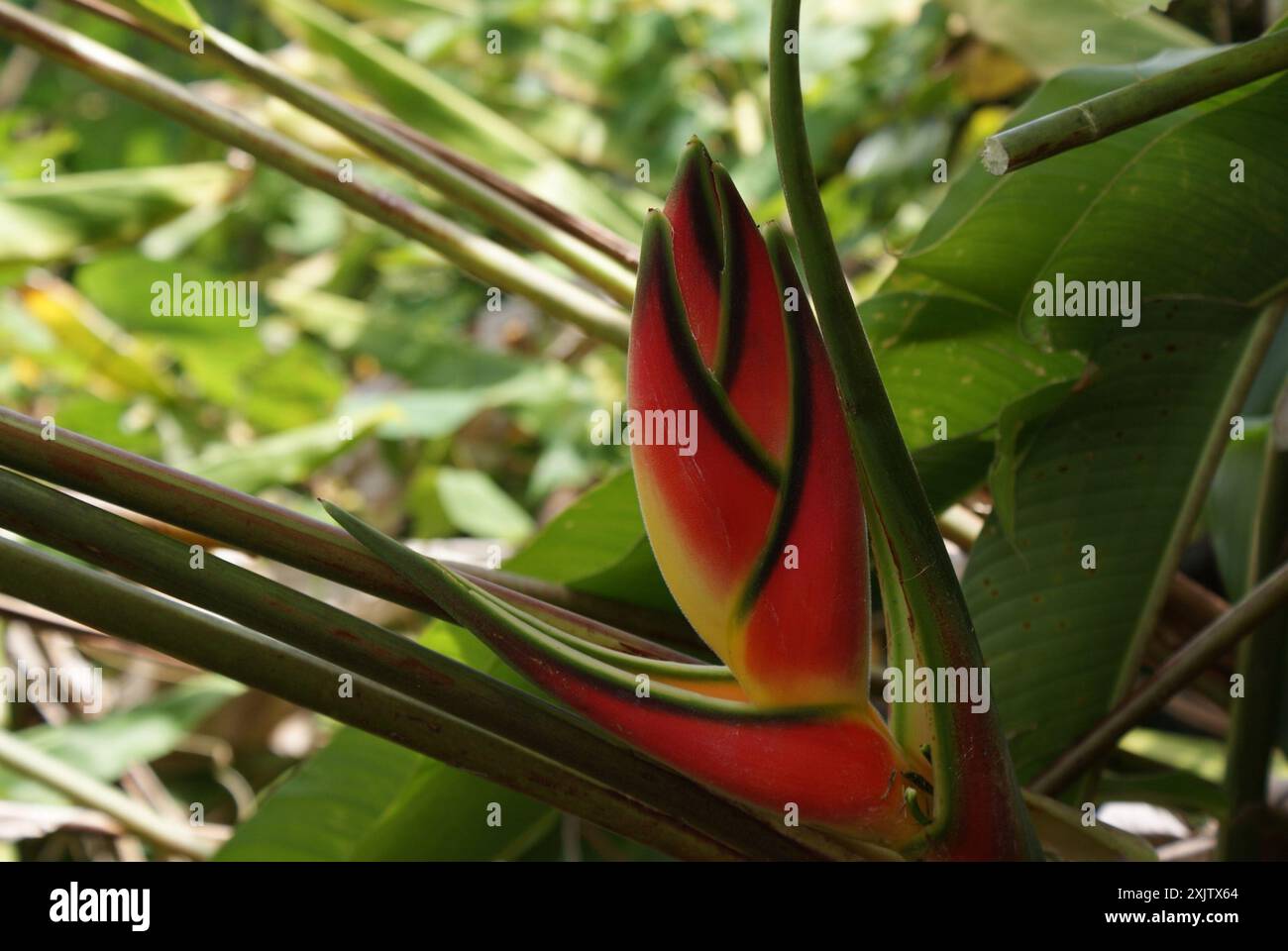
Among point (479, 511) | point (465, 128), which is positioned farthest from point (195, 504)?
point (479, 511)

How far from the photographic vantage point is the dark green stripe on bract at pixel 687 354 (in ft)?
→ 0.89

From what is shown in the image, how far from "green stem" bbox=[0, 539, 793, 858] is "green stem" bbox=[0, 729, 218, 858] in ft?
1.47

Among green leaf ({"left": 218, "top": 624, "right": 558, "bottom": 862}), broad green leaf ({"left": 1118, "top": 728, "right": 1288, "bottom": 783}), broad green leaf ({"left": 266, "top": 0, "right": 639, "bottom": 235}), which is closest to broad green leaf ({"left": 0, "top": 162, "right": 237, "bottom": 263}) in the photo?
broad green leaf ({"left": 266, "top": 0, "right": 639, "bottom": 235})

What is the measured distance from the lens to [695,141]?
10.9 inches

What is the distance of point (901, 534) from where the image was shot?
27 cm

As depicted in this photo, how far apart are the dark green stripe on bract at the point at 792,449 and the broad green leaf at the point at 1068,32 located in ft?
1.46

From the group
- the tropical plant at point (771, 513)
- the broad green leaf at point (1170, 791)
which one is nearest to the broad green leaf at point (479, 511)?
the tropical plant at point (771, 513)

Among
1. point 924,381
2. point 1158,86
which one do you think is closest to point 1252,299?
point 924,381

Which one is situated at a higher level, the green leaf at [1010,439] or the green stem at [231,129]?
the green stem at [231,129]

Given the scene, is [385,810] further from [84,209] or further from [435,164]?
[84,209]

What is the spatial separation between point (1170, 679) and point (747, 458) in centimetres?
22

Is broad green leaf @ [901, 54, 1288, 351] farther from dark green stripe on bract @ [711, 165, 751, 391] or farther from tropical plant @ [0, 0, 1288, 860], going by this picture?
dark green stripe on bract @ [711, 165, 751, 391]

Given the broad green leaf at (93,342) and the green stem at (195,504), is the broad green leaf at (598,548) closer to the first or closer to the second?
the green stem at (195,504)
